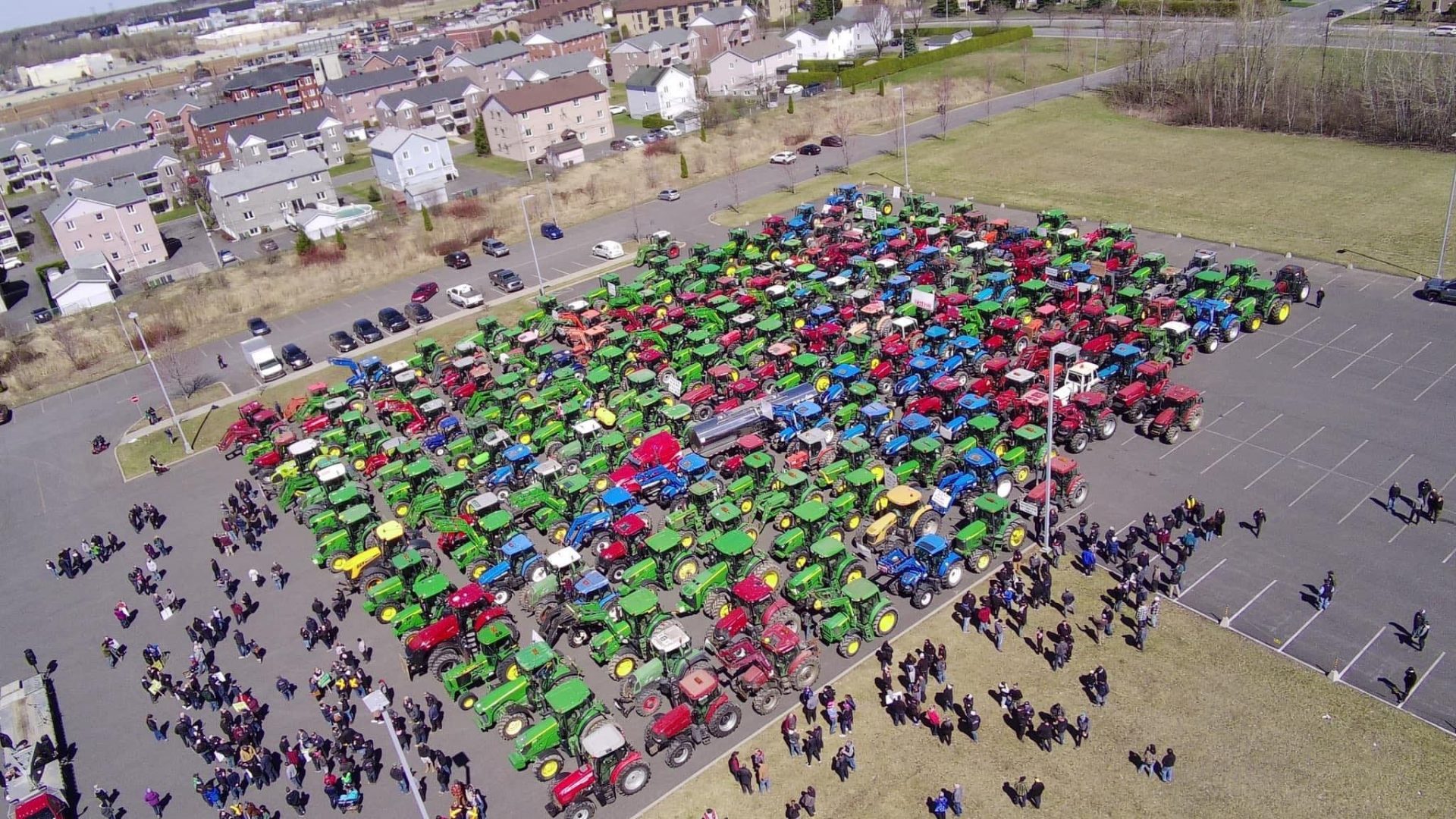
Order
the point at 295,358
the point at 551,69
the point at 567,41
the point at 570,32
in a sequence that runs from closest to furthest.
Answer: the point at 295,358 < the point at 551,69 < the point at 567,41 < the point at 570,32

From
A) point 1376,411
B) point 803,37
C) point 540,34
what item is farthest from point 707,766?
point 540,34

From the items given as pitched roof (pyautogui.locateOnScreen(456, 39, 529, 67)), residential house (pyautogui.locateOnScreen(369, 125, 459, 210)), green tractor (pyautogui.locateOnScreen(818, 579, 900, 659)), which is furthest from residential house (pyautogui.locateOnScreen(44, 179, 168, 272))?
green tractor (pyautogui.locateOnScreen(818, 579, 900, 659))

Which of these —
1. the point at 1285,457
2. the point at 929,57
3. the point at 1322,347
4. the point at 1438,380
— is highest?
the point at 929,57

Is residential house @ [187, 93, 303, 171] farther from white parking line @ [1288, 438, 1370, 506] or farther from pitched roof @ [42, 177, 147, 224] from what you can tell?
white parking line @ [1288, 438, 1370, 506]

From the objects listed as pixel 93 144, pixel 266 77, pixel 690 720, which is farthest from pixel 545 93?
pixel 690 720

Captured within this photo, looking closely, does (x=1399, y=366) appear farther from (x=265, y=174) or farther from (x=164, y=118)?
(x=164, y=118)

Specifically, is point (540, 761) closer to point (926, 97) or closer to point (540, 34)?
point (926, 97)
